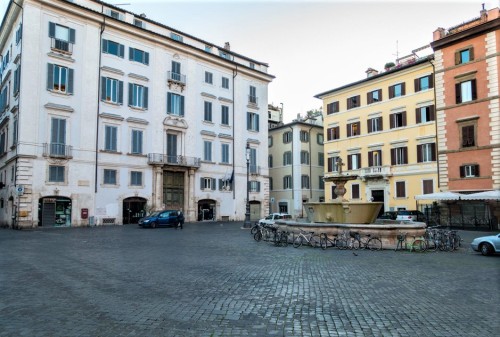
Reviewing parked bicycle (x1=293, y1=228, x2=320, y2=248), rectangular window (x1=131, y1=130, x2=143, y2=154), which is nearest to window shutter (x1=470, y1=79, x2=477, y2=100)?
parked bicycle (x1=293, y1=228, x2=320, y2=248)

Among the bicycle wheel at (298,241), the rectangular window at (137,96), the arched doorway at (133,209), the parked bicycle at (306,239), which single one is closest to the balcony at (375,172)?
the arched doorway at (133,209)

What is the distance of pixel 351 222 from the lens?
18.7m

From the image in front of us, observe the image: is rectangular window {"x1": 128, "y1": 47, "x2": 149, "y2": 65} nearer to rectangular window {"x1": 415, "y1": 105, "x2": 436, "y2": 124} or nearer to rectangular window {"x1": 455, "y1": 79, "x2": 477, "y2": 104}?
rectangular window {"x1": 415, "y1": 105, "x2": 436, "y2": 124}

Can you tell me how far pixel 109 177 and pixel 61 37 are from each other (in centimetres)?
1194

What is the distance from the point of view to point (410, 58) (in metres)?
43.7

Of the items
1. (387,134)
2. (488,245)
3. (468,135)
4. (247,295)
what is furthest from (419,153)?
(247,295)

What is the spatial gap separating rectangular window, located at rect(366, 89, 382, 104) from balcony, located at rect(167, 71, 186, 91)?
19.5m

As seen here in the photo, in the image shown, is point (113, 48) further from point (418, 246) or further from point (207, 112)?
point (418, 246)

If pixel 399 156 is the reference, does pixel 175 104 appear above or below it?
above

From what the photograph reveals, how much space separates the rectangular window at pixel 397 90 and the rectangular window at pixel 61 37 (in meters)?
29.9

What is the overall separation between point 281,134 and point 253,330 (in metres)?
49.3

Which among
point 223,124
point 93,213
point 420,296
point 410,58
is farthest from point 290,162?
point 420,296

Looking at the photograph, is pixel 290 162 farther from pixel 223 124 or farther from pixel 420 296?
pixel 420 296

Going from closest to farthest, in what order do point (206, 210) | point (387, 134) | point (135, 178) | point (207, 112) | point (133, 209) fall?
point (133, 209) → point (135, 178) → point (387, 134) → point (206, 210) → point (207, 112)
